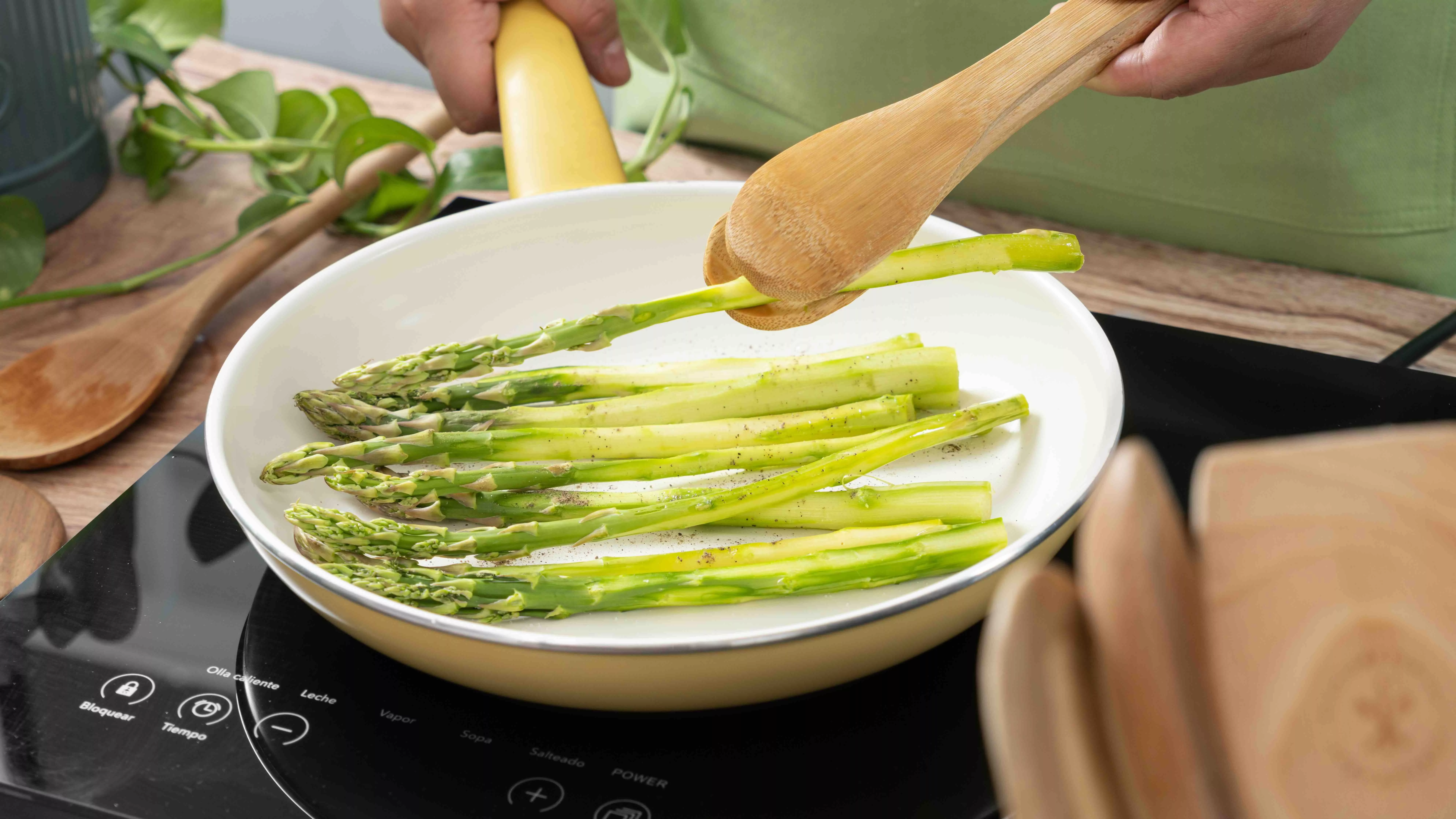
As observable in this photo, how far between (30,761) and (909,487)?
57cm

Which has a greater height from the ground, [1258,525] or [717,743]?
[1258,525]

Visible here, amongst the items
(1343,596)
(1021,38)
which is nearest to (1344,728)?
(1343,596)

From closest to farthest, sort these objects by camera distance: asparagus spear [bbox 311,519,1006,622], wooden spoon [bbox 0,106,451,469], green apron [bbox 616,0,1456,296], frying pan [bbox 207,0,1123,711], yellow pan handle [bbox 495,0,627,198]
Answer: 1. frying pan [bbox 207,0,1123,711]
2. asparagus spear [bbox 311,519,1006,622]
3. wooden spoon [bbox 0,106,451,469]
4. yellow pan handle [bbox 495,0,627,198]
5. green apron [bbox 616,0,1456,296]

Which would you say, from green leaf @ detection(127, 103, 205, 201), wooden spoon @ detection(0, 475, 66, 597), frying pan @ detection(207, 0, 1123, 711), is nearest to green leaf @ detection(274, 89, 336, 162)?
green leaf @ detection(127, 103, 205, 201)

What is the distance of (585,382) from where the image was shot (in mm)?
849

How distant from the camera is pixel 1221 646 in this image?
6.7 inches

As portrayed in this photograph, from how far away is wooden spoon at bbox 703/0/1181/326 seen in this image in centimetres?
58

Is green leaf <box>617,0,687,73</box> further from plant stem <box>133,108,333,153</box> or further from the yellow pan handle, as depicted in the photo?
plant stem <box>133,108,333,153</box>

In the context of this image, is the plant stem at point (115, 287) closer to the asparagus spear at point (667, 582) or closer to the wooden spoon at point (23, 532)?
the wooden spoon at point (23, 532)

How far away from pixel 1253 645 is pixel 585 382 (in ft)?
2.35

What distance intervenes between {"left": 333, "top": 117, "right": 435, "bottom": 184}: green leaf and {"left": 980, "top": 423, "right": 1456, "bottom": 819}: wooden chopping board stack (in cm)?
100

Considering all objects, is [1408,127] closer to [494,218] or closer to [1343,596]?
[494,218]

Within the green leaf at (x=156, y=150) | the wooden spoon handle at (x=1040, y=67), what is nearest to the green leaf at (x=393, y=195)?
the green leaf at (x=156, y=150)

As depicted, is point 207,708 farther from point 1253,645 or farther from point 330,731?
point 1253,645
